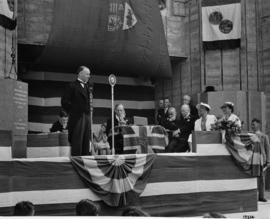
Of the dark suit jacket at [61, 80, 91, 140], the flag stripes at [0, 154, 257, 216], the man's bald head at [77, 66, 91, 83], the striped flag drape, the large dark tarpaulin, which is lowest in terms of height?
the flag stripes at [0, 154, 257, 216]

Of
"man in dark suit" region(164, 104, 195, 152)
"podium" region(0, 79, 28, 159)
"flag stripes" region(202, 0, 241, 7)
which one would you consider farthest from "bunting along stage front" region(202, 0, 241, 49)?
"podium" region(0, 79, 28, 159)

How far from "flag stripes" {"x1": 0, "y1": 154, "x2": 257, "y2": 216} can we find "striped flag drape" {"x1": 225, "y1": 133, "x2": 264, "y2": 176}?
0.13 m

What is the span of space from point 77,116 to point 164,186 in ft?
5.73

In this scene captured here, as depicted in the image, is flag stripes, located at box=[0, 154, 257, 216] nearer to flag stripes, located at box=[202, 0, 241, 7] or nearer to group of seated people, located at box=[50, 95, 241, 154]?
group of seated people, located at box=[50, 95, 241, 154]

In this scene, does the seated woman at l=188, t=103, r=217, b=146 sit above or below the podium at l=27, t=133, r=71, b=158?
above

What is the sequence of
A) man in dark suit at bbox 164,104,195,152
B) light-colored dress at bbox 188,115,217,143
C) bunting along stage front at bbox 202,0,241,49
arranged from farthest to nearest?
1. bunting along stage front at bbox 202,0,241,49
2. man in dark suit at bbox 164,104,195,152
3. light-colored dress at bbox 188,115,217,143

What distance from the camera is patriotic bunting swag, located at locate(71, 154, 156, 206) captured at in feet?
22.6

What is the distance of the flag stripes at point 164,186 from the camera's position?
6.38m

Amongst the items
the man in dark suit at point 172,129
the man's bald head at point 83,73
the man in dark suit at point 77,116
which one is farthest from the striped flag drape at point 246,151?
the man's bald head at point 83,73

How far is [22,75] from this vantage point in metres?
14.5

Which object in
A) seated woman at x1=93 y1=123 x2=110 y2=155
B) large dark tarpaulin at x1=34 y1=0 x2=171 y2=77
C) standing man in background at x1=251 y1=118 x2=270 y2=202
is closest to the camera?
standing man in background at x1=251 y1=118 x2=270 y2=202

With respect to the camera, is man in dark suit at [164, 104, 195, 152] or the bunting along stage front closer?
man in dark suit at [164, 104, 195, 152]

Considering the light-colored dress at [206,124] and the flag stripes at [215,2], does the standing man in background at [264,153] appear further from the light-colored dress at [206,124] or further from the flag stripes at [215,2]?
the flag stripes at [215,2]

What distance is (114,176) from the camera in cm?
705
